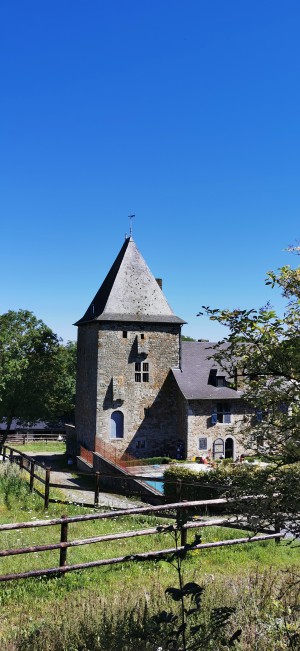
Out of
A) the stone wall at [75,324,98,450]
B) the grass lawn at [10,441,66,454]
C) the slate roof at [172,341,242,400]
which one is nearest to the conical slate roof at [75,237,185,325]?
the stone wall at [75,324,98,450]

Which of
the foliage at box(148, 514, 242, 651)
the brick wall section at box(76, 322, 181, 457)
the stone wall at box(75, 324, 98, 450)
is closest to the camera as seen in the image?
the foliage at box(148, 514, 242, 651)

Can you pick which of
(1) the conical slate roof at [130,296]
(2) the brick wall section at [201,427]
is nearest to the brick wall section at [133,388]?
(1) the conical slate roof at [130,296]

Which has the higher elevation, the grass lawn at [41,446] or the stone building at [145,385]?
the stone building at [145,385]

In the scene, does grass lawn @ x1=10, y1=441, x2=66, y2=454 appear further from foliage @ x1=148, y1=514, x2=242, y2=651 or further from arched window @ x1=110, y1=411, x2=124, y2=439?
foliage @ x1=148, y1=514, x2=242, y2=651

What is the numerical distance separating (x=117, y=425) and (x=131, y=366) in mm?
3725

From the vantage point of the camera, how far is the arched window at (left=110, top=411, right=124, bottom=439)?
31562 mm

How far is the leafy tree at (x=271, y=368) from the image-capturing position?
4691 millimetres

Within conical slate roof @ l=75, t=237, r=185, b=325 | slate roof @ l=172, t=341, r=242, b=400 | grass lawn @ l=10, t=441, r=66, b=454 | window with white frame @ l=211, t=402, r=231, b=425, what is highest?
conical slate roof @ l=75, t=237, r=185, b=325

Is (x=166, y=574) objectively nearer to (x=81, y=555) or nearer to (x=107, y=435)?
(x=81, y=555)

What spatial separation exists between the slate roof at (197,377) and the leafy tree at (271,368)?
82.9 ft

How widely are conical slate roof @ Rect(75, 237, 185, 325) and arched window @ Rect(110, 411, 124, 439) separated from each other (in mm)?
5898

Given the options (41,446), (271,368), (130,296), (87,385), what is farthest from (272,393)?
(41,446)

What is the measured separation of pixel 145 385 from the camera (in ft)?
107

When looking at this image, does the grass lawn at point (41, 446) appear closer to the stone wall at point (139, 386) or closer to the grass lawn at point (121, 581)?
the stone wall at point (139, 386)
